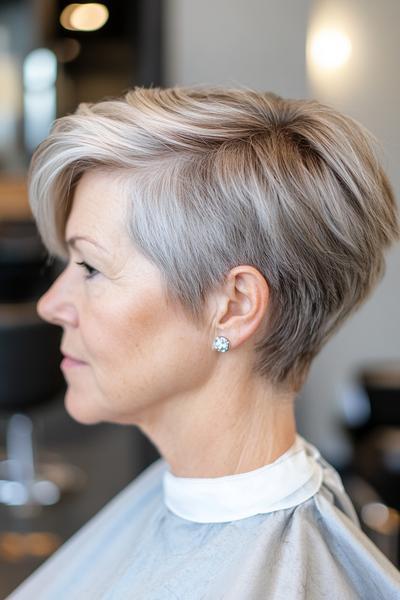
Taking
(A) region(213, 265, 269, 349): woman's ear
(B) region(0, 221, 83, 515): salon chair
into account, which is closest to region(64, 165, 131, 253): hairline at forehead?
(A) region(213, 265, 269, 349): woman's ear

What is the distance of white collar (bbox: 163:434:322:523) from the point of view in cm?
93

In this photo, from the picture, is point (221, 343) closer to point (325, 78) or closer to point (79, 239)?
point (79, 239)

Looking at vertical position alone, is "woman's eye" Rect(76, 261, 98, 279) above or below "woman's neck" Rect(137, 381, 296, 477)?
above

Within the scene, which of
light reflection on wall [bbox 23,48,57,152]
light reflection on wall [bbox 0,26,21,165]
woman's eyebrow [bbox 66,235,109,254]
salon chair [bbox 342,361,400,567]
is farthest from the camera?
light reflection on wall [bbox 0,26,21,165]

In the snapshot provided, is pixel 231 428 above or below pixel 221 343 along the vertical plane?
below

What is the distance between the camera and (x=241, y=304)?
93 centimetres

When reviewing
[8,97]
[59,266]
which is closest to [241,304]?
[59,266]

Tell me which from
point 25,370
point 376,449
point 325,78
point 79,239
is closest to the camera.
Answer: point 79,239

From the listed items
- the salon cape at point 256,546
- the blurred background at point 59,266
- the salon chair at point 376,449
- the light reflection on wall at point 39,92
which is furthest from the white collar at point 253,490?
the light reflection on wall at point 39,92

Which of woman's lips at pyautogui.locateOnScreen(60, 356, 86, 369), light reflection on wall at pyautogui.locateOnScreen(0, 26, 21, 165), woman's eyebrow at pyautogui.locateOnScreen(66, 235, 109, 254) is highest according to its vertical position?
woman's eyebrow at pyautogui.locateOnScreen(66, 235, 109, 254)

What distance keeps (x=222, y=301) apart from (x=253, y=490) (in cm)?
21

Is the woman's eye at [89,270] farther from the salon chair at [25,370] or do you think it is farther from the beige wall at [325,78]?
the salon chair at [25,370]

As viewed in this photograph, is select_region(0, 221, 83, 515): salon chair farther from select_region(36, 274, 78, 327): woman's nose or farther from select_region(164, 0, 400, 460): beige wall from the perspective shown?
select_region(36, 274, 78, 327): woman's nose

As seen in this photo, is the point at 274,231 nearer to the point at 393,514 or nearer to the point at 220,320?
the point at 220,320
